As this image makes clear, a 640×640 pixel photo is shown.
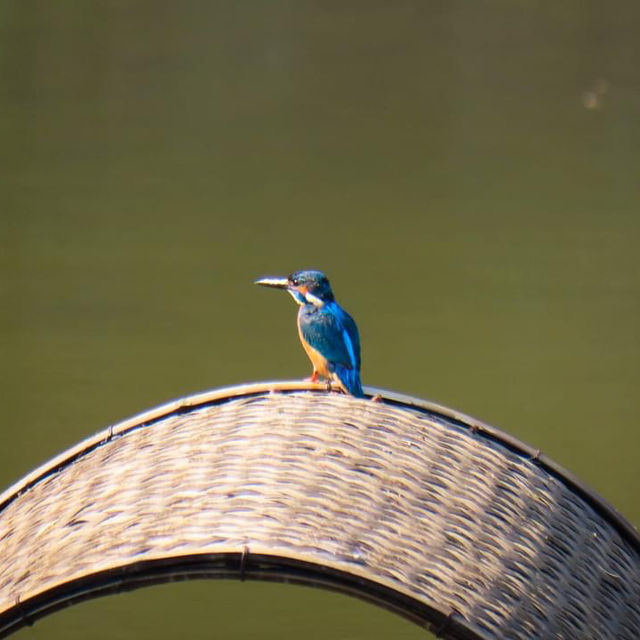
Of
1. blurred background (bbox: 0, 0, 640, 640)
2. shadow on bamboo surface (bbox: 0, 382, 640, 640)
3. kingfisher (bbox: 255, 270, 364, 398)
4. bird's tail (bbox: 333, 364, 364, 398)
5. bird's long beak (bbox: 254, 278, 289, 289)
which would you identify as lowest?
shadow on bamboo surface (bbox: 0, 382, 640, 640)

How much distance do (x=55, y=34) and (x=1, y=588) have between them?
2693 millimetres

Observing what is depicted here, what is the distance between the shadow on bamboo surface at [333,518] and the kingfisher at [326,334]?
71mm

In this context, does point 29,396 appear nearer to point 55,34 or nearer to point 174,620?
point 174,620

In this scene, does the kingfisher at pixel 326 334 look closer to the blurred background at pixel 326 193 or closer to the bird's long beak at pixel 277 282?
the bird's long beak at pixel 277 282

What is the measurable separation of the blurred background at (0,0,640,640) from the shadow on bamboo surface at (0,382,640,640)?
1.54m

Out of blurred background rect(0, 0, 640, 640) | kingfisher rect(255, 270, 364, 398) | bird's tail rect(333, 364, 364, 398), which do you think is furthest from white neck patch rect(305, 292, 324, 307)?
blurred background rect(0, 0, 640, 640)

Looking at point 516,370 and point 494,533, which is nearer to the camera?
point 494,533

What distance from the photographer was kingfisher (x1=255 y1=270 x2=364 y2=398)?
1.93 metres

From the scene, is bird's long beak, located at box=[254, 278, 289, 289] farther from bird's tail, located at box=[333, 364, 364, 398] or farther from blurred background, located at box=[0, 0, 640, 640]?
blurred background, located at box=[0, 0, 640, 640]

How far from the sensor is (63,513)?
1.67 meters

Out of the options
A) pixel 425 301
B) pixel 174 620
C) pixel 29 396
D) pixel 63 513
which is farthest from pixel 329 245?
pixel 63 513

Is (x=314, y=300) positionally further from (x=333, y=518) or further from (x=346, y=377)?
(x=333, y=518)

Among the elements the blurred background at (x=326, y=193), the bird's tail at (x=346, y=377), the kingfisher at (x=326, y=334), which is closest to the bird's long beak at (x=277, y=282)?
the kingfisher at (x=326, y=334)

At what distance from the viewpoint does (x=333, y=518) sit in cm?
150
